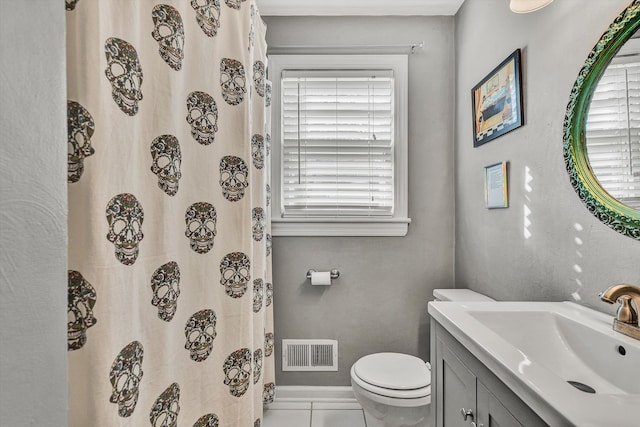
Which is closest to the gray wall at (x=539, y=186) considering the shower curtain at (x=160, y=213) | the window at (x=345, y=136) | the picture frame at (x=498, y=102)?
the picture frame at (x=498, y=102)

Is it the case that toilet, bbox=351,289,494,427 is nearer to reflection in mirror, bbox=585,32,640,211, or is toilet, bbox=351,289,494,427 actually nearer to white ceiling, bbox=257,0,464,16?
reflection in mirror, bbox=585,32,640,211

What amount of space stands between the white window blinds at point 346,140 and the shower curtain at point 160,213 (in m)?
0.69

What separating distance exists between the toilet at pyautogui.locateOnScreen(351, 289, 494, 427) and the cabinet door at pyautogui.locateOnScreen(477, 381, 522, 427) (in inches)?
24.4

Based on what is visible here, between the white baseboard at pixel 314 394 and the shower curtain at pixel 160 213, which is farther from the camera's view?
the white baseboard at pixel 314 394

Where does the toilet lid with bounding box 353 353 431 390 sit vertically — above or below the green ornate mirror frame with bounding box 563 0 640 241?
below

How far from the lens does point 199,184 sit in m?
1.04

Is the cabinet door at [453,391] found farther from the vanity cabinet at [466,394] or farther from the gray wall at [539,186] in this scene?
the gray wall at [539,186]

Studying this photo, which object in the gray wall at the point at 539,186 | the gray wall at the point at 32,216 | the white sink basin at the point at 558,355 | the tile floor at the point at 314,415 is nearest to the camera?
the gray wall at the point at 32,216

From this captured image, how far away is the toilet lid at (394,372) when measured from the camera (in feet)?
4.65

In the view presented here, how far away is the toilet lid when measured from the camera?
142 centimetres

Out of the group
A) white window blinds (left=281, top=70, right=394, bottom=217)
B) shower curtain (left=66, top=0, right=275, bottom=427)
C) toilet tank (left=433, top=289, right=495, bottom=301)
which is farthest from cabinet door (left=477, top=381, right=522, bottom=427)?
white window blinds (left=281, top=70, right=394, bottom=217)

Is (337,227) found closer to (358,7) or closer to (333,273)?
(333,273)

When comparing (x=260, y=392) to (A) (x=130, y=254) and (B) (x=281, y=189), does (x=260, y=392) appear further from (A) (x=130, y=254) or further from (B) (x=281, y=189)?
(B) (x=281, y=189)

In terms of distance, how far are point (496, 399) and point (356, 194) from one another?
138 cm
